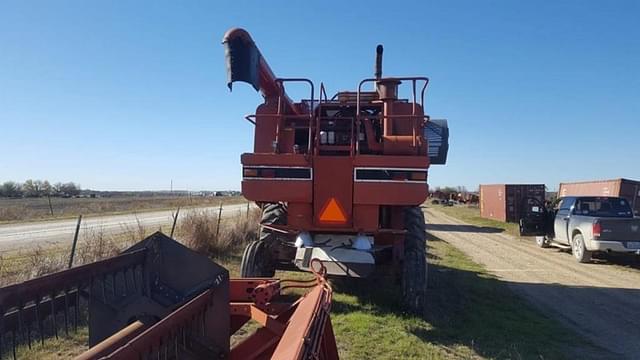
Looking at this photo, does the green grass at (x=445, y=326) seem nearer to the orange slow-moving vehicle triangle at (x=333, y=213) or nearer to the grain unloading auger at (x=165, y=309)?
the orange slow-moving vehicle triangle at (x=333, y=213)

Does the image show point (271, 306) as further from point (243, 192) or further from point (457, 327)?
point (457, 327)

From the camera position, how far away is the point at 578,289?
9.41m

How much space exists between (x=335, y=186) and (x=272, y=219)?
115 cm

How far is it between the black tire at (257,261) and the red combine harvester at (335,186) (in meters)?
0.01

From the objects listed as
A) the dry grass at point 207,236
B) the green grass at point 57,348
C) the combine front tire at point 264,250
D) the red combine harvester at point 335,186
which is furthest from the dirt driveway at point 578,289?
the dry grass at point 207,236

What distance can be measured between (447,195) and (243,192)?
6478 centimetres

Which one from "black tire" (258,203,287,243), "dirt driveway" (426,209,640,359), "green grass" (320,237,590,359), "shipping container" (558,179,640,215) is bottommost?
"dirt driveway" (426,209,640,359)

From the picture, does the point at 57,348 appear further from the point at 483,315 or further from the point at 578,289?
the point at 578,289

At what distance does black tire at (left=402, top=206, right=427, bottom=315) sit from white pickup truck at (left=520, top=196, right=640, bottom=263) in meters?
8.61

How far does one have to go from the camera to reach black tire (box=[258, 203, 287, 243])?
668cm

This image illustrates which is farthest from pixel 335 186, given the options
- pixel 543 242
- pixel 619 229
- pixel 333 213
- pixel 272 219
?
pixel 543 242

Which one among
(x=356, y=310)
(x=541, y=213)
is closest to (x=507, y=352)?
(x=356, y=310)

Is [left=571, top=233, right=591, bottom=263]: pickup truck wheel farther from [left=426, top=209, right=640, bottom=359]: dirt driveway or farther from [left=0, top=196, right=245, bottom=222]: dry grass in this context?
[left=0, top=196, right=245, bottom=222]: dry grass

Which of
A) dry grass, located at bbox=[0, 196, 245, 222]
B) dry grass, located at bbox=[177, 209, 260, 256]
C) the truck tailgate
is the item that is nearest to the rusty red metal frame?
dry grass, located at bbox=[177, 209, 260, 256]
